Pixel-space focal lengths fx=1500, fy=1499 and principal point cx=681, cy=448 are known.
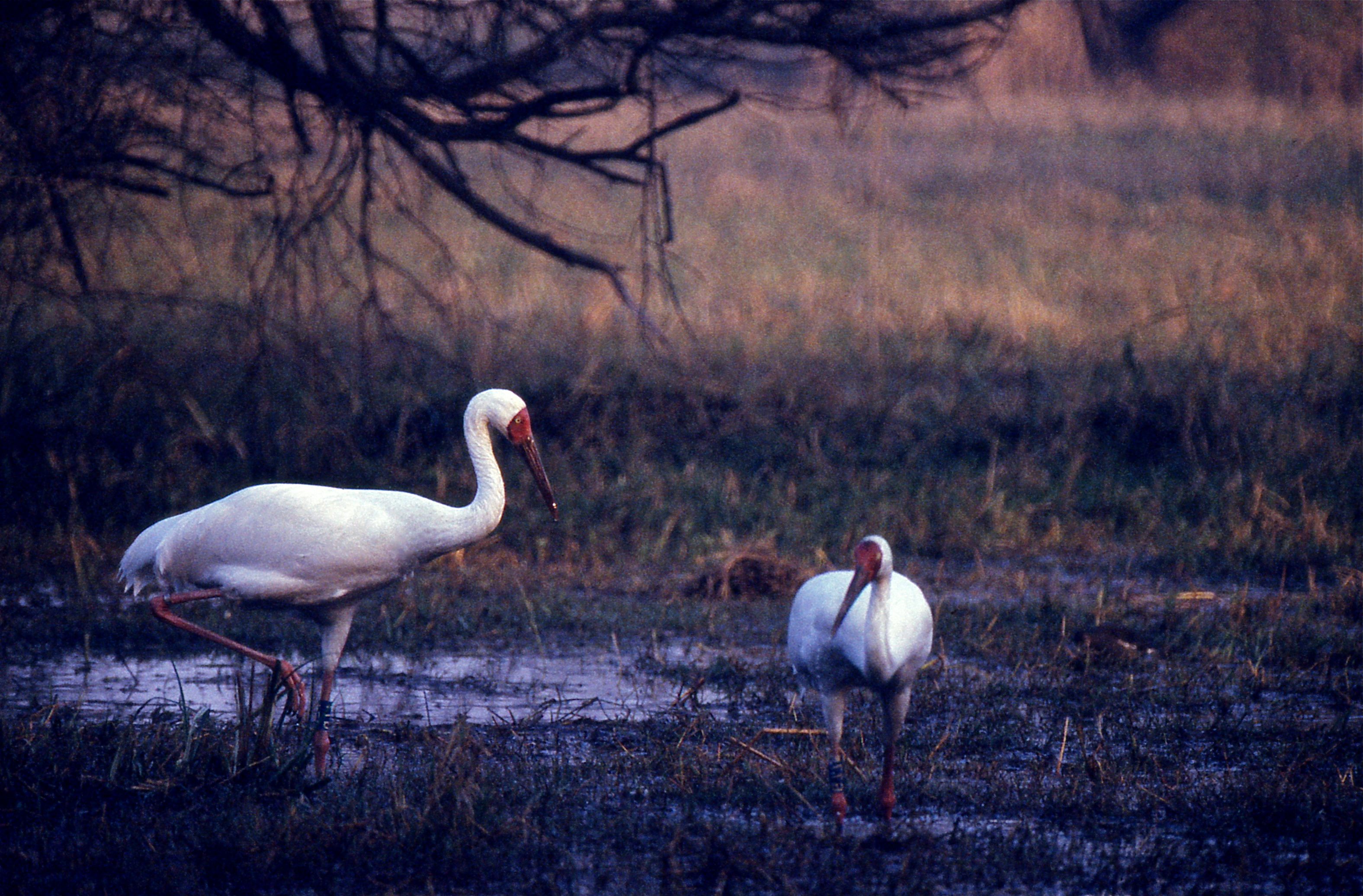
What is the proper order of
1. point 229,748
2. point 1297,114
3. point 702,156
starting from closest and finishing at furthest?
point 229,748, point 1297,114, point 702,156

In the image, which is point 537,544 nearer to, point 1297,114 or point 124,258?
point 124,258

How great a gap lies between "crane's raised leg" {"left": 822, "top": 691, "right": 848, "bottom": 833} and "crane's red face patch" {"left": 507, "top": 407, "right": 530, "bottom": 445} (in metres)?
1.54

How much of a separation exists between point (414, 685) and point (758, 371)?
17.3 ft

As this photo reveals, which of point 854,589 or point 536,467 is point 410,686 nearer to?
point 536,467

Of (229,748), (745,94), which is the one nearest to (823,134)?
(745,94)

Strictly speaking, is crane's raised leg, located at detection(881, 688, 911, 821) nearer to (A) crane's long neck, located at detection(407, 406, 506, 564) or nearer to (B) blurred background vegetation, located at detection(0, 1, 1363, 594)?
(A) crane's long neck, located at detection(407, 406, 506, 564)

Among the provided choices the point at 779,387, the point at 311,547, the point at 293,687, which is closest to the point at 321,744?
the point at 293,687

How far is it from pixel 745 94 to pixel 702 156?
1165 centimetres

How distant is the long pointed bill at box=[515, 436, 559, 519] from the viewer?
5.24 meters

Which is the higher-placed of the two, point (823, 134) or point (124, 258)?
point (823, 134)

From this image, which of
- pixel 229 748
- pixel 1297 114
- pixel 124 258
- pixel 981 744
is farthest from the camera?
pixel 1297 114

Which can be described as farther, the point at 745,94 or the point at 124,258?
the point at 124,258

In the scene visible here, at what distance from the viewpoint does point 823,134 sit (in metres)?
18.9

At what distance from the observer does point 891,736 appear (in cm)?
400
